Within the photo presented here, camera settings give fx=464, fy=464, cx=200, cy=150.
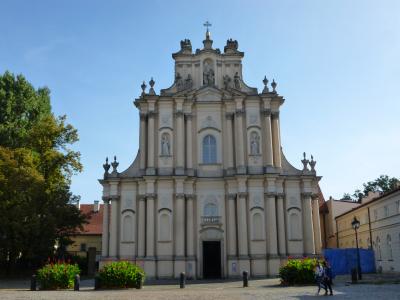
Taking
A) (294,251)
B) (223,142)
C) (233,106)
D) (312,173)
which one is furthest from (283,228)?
(233,106)

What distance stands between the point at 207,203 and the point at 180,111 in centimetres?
768

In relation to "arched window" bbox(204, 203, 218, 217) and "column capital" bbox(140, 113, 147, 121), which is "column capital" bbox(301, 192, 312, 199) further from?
"column capital" bbox(140, 113, 147, 121)

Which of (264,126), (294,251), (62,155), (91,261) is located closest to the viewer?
(294,251)

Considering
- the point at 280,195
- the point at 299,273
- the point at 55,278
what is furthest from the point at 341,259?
the point at 55,278

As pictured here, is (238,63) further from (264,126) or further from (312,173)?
(312,173)

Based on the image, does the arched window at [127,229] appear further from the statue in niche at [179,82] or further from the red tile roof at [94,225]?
the red tile roof at [94,225]

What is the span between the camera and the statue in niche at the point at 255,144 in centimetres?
3678

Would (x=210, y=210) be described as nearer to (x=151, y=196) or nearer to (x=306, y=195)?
(x=151, y=196)

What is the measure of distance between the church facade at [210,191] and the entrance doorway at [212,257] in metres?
0.08

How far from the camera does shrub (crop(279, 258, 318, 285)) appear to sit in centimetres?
2573

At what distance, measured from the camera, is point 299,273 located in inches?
1015

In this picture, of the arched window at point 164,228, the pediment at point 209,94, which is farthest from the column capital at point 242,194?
the pediment at point 209,94

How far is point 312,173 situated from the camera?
1433 inches

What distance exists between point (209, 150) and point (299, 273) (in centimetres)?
1425
